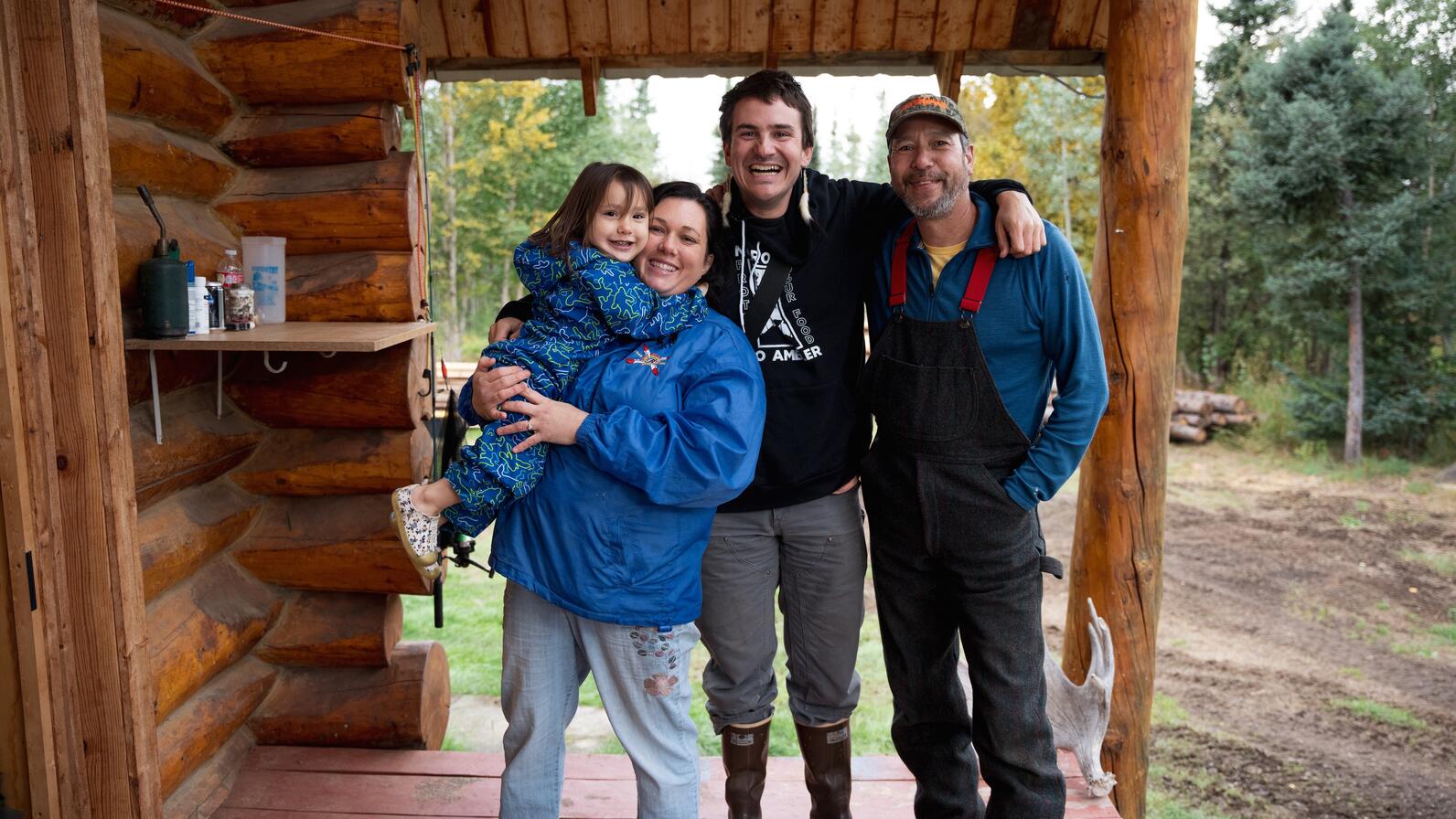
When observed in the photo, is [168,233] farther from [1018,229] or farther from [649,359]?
[1018,229]

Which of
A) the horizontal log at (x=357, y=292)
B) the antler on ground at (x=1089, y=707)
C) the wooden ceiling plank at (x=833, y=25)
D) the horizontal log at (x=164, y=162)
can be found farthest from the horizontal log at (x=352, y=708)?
the wooden ceiling plank at (x=833, y=25)

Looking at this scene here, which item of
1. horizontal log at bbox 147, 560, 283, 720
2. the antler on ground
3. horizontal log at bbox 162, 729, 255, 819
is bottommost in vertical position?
horizontal log at bbox 162, 729, 255, 819

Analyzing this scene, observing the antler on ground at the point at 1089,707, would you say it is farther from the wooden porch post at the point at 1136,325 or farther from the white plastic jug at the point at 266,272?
the white plastic jug at the point at 266,272

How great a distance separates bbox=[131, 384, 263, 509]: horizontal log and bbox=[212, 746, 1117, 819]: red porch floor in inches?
43.6

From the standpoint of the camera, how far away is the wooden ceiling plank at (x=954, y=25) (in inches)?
170

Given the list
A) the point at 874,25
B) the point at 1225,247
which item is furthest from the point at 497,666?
the point at 1225,247

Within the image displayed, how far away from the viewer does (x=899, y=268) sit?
9.33 ft

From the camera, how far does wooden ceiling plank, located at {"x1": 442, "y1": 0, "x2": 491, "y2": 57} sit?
4.29 metres

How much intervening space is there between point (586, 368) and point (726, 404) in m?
0.38

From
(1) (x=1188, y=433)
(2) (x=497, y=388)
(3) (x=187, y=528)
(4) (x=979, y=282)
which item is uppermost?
(4) (x=979, y=282)

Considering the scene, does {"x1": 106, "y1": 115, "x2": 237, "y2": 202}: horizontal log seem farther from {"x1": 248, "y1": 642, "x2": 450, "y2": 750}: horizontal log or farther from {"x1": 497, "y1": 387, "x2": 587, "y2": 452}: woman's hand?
{"x1": 248, "y1": 642, "x2": 450, "y2": 750}: horizontal log

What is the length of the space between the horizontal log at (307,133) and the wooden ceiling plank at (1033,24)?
2569 mm

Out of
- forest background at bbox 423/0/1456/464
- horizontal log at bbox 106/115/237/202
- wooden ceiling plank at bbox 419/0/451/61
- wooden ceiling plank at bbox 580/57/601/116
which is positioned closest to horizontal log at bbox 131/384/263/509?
horizontal log at bbox 106/115/237/202

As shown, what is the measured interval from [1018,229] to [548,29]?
2547 mm
